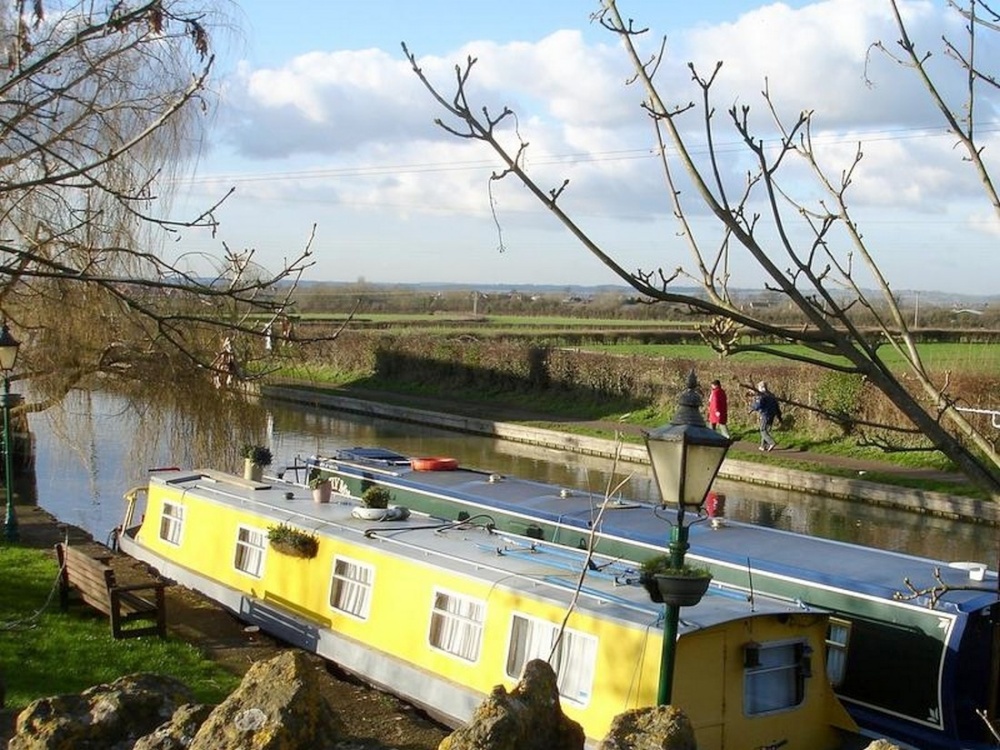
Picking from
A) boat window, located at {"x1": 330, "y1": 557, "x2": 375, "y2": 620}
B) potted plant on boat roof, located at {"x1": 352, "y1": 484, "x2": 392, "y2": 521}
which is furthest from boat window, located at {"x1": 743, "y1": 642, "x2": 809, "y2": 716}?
potted plant on boat roof, located at {"x1": 352, "y1": 484, "x2": 392, "y2": 521}

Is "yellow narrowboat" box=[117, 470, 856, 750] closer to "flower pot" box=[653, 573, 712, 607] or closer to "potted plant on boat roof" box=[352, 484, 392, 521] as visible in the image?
"potted plant on boat roof" box=[352, 484, 392, 521]

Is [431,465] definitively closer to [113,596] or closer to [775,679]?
[113,596]

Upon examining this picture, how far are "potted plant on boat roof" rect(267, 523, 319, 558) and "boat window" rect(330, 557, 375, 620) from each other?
41 centimetres

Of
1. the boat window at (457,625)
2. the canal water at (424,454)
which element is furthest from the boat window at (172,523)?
the boat window at (457,625)

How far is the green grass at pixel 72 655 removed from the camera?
10.2 metres

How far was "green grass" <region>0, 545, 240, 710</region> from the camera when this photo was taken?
10.2 meters

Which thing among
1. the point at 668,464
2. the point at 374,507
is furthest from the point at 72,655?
the point at 668,464

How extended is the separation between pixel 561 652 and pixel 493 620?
92 cm

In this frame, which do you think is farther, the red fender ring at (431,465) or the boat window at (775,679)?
the red fender ring at (431,465)

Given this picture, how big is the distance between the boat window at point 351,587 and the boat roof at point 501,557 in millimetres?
270

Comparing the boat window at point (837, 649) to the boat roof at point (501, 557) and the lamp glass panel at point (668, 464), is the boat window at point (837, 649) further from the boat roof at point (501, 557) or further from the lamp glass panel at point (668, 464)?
the lamp glass panel at point (668, 464)

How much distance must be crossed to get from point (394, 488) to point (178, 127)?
627 cm

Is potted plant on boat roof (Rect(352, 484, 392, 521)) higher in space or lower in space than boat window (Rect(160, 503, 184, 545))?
higher

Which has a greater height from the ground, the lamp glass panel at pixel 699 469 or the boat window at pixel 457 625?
the lamp glass panel at pixel 699 469
